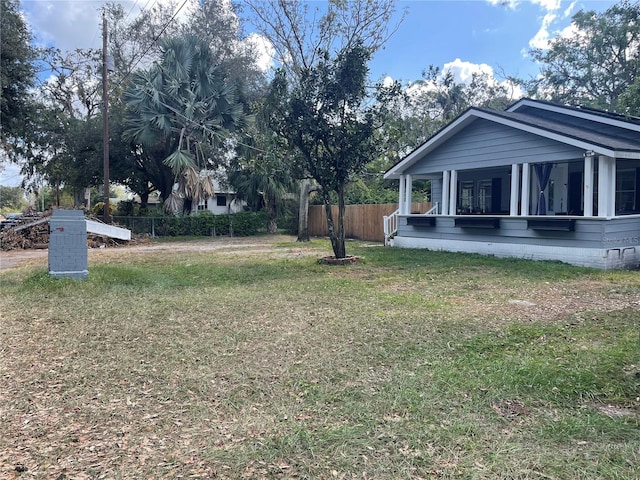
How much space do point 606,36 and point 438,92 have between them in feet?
32.8

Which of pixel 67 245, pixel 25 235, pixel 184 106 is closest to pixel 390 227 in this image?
pixel 67 245

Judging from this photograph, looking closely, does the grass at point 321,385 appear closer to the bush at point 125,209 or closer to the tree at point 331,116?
the tree at point 331,116

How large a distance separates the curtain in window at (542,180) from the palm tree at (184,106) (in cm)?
1254

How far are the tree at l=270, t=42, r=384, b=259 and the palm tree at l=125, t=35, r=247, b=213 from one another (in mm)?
9456

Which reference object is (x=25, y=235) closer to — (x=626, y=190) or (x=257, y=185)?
(x=257, y=185)

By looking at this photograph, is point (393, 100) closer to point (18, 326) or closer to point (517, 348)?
point (517, 348)

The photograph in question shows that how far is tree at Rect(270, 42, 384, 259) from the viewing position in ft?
32.6

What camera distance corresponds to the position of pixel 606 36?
75.4 ft

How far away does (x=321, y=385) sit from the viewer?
11.1 ft

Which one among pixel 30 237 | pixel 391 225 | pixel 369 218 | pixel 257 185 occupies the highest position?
pixel 257 185

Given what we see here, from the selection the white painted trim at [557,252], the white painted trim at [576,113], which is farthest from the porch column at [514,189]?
the white painted trim at [576,113]

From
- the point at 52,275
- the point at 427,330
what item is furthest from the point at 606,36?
the point at 52,275

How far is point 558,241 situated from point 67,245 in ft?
33.2

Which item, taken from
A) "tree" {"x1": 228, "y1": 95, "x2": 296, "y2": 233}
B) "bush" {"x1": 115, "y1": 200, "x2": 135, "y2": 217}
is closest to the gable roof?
"tree" {"x1": 228, "y1": 95, "x2": 296, "y2": 233}
